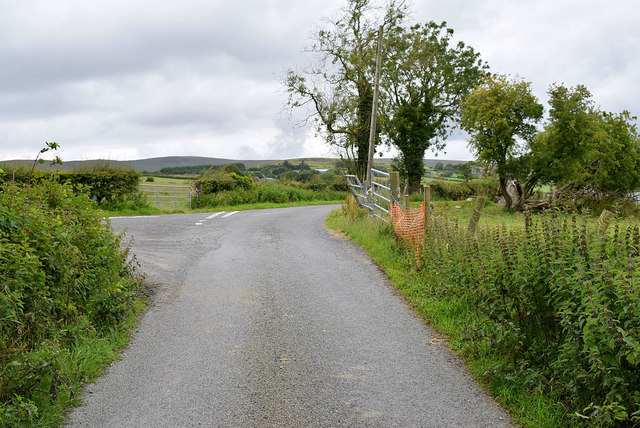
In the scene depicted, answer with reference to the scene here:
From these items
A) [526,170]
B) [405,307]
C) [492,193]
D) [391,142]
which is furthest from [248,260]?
[492,193]

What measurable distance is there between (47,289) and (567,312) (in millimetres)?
4827

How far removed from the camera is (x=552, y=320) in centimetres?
464

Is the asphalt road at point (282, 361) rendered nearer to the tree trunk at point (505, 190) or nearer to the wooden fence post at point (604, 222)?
the wooden fence post at point (604, 222)

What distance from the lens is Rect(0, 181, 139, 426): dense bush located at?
3.96 m

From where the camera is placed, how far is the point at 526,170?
94.8ft

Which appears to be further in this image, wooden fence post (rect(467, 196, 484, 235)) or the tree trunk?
the tree trunk

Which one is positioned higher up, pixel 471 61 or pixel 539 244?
pixel 471 61

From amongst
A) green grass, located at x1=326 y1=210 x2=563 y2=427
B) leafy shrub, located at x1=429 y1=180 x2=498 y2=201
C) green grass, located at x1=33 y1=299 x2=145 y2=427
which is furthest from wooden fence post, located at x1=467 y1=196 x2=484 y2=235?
leafy shrub, located at x1=429 y1=180 x2=498 y2=201

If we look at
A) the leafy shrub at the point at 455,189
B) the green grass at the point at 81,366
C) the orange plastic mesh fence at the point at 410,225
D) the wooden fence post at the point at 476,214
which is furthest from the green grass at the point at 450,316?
the leafy shrub at the point at 455,189

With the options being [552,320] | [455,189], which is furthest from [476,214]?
[455,189]

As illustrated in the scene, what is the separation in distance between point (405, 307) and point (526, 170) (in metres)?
24.6

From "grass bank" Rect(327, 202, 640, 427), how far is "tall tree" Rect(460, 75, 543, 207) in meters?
24.3

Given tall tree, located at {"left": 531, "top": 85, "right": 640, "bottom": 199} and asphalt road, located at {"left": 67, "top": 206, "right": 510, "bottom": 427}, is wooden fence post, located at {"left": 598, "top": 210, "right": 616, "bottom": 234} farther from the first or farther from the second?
tall tree, located at {"left": 531, "top": 85, "right": 640, "bottom": 199}

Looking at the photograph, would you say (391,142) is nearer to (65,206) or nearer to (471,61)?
(471,61)
